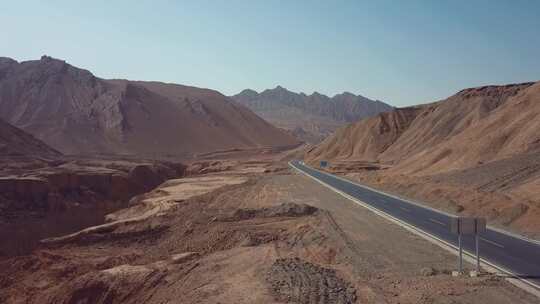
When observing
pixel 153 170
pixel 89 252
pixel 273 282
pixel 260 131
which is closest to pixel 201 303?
pixel 273 282

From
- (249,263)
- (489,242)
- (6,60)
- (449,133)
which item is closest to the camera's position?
(249,263)

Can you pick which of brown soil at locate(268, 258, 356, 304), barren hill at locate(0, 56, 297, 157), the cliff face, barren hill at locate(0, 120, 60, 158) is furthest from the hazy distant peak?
brown soil at locate(268, 258, 356, 304)

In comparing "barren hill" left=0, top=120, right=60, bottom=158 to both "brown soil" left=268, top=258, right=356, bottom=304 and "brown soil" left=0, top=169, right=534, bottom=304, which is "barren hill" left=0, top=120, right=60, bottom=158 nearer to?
"brown soil" left=0, top=169, right=534, bottom=304

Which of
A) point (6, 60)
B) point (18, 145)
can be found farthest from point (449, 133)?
point (6, 60)

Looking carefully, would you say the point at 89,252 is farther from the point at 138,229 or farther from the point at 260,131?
the point at 260,131

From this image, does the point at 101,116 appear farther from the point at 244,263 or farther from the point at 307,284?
the point at 307,284

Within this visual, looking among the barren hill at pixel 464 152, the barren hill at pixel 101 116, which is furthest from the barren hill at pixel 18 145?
the barren hill at pixel 464 152

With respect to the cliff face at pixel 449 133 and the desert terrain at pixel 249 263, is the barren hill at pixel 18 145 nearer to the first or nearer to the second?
the desert terrain at pixel 249 263
